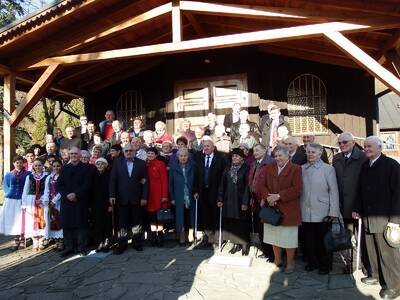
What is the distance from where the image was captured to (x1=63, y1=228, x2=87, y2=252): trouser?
21.0ft

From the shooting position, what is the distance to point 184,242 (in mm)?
6684

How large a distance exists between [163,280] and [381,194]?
9.63 ft

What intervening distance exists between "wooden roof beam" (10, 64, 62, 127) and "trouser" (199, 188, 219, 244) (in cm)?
418

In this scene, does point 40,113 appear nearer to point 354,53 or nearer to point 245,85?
point 245,85

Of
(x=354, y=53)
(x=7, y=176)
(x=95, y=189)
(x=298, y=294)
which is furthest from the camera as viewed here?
(x=7, y=176)

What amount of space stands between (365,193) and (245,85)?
5852 millimetres

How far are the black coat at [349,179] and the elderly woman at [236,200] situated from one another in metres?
1.39

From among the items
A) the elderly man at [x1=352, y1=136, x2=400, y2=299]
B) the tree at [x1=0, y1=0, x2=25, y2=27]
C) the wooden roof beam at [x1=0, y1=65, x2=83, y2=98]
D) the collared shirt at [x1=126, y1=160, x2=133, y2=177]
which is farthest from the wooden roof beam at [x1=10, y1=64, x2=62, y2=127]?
the tree at [x1=0, y1=0, x2=25, y2=27]

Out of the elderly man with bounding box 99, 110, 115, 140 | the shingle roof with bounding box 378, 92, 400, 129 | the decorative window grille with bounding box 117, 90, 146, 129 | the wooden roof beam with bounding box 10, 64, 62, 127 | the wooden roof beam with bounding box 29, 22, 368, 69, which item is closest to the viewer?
the wooden roof beam with bounding box 29, 22, 368, 69

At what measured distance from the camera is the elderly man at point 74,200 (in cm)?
631

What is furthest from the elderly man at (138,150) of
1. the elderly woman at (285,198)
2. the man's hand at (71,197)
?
the elderly woman at (285,198)

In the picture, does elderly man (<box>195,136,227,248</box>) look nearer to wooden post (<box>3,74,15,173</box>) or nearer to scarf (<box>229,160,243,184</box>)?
scarf (<box>229,160,243,184</box>)

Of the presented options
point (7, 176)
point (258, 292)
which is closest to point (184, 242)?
point (258, 292)

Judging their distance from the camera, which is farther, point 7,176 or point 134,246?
point 7,176
